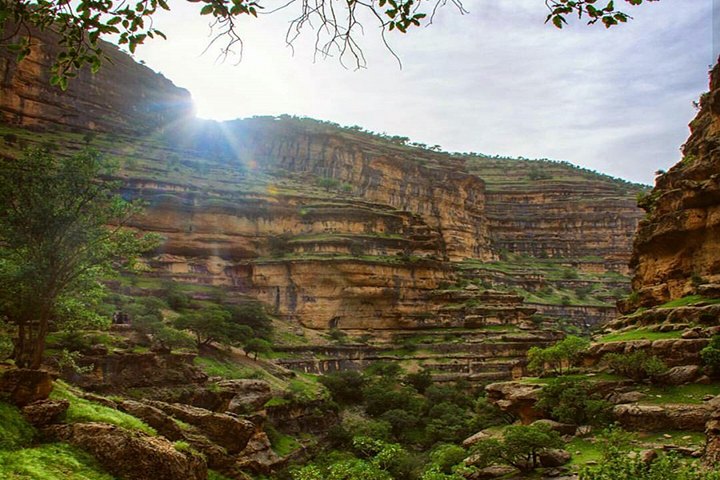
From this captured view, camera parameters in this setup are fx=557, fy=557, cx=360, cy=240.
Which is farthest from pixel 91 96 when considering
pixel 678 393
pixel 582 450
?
pixel 678 393

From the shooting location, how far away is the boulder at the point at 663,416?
19.2 m

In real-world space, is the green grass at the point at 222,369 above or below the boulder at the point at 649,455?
below

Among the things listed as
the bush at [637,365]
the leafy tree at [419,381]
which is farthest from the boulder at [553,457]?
the leafy tree at [419,381]

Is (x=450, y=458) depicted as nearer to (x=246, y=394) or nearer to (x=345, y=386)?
(x=246, y=394)

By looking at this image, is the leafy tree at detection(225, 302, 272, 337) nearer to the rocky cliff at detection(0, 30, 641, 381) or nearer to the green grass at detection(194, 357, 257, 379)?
the rocky cliff at detection(0, 30, 641, 381)

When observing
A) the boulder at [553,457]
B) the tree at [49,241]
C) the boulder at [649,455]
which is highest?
the tree at [49,241]

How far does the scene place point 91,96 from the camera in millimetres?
87938

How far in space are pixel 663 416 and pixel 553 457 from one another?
13.8 ft

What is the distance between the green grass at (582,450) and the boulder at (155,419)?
45.7 feet

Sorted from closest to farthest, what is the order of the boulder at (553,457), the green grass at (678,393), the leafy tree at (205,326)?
1. the green grass at (678,393)
2. the boulder at (553,457)
3. the leafy tree at (205,326)

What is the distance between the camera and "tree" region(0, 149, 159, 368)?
47.1ft

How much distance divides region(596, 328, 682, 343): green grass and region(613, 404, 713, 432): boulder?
4.73 metres

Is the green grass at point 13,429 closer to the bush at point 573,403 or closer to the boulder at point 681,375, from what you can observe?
the bush at point 573,403

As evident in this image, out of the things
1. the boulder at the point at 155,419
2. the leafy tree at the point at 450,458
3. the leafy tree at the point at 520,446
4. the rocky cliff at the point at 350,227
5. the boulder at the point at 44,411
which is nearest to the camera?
the boulder at the point at 44,411
